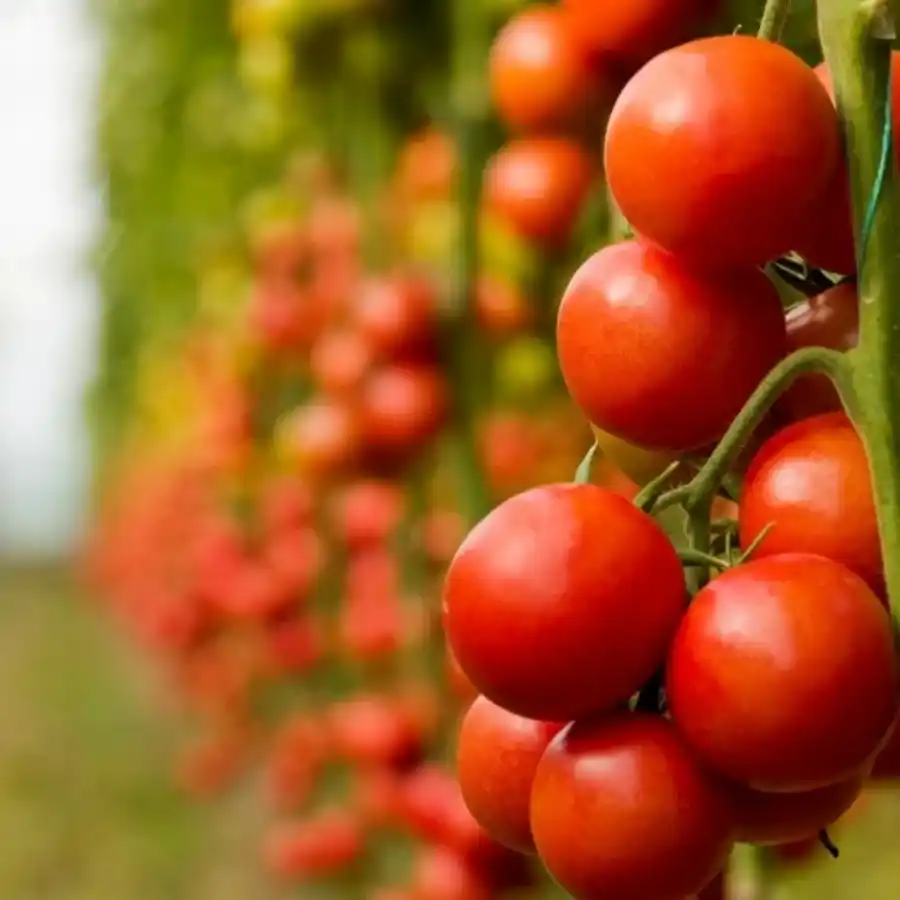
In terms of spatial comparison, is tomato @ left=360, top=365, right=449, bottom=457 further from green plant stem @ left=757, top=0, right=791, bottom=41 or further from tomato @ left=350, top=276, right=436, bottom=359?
green plant stem @ left=757, top=0, right=791, bottom=41

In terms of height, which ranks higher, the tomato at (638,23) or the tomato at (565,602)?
the tomato at (638,23)

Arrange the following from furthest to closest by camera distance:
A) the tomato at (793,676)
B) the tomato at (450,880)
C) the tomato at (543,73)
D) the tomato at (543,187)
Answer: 1. the tomato at (450,880)
2. the tomato at (543,187)
3. the tomato at (543,73)
4. the tomato at (793,676)

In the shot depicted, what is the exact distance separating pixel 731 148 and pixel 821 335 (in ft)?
0.19

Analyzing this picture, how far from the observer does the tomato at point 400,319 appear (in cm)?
107

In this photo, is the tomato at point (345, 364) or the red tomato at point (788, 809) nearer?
the red tomato at point (788, 809)

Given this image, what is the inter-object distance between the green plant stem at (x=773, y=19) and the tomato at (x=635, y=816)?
16 cm

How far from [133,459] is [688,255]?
12.8ft

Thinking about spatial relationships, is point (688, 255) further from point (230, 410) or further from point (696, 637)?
point (230, 410)

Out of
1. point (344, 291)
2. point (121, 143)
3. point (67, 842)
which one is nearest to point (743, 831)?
point (344, 291)

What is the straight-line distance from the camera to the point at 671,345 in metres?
0.33

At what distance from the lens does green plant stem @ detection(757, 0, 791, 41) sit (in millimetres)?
337

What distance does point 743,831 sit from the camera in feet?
1.10

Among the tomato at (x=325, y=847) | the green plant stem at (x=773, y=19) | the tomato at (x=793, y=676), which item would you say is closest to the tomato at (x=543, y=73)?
the green plant stem at (x=773, y=19)

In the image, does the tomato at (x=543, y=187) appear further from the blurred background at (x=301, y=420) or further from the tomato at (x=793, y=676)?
the tomato at (x=793, y=676)
